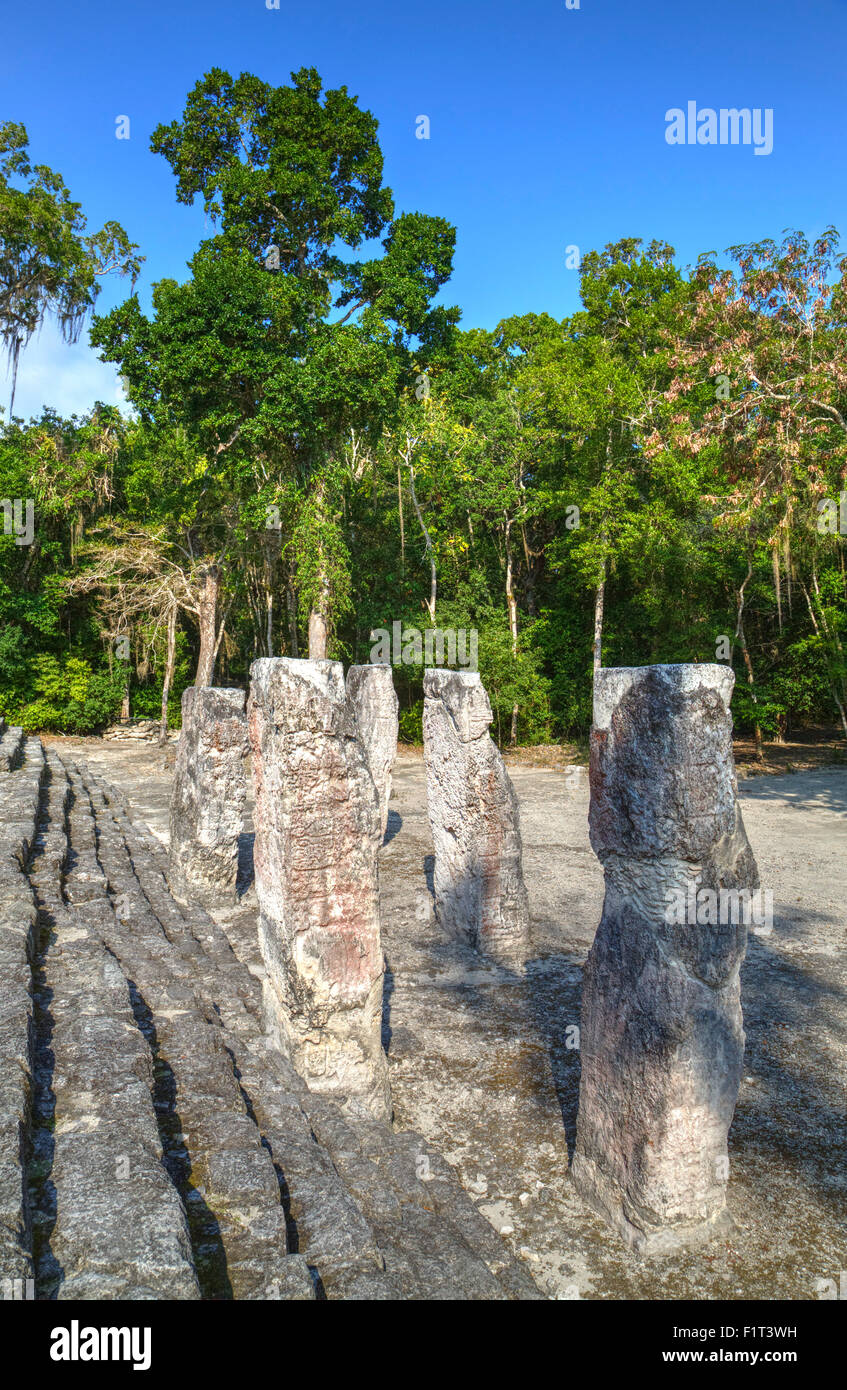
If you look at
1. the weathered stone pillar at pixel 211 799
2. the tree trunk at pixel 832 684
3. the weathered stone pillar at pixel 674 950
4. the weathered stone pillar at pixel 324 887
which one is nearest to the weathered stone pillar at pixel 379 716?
the weathered stone pillar at pixel 211 799

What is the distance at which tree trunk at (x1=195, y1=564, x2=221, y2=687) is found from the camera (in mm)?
21031

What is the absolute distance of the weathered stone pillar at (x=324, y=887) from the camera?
4.66 meters

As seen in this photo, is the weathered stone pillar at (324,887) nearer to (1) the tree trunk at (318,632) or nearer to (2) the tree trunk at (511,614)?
(1) the tree trunk at (318,632)

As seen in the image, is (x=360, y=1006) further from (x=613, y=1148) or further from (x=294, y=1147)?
(x=613, y=1148)

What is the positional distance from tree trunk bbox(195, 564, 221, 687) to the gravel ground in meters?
12.3

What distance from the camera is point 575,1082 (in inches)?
204

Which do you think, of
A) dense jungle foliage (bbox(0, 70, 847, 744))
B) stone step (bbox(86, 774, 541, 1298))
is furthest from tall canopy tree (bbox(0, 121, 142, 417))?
stone step (bbox(86, 774, 541, 1298))

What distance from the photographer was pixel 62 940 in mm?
5512

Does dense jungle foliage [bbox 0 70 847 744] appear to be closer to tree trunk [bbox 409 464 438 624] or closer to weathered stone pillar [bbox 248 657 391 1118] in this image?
tree trunk [bbox 409 464 438 624]

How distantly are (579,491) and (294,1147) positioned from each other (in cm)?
1665

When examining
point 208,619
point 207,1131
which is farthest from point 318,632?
point 207,1131

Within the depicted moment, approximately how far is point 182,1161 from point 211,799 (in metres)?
5.30

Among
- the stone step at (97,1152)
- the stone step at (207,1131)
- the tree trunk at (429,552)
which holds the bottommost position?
the stone step at (207,1131)

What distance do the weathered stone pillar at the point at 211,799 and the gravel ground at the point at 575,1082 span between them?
0.55 m
